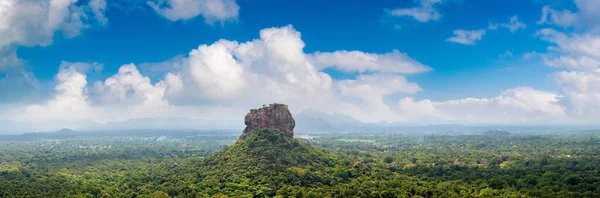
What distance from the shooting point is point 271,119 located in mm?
78625

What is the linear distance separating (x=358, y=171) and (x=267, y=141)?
17638 millimetres

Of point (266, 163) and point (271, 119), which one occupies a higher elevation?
point (271, 119)

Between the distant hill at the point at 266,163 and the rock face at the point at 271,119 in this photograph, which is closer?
the distant hill at the point at 266,163

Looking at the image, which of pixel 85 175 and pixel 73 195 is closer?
pixel 73 195

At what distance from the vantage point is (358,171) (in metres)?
63.9

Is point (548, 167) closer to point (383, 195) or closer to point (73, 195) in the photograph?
point (383, 195)

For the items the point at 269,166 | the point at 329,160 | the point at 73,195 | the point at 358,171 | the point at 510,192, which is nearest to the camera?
the point at 510,192

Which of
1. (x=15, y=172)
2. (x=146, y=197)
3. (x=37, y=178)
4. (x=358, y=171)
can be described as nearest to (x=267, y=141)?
(x=358, y=171)

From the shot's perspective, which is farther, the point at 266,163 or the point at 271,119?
the point at 271,119

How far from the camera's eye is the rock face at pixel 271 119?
78.3 meters

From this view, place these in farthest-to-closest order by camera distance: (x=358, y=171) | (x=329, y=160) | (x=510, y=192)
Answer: (x=329, y=160) → (x=358, y=171) → (x=510, y=192)

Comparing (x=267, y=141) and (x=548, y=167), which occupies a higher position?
(x=267, y=141)

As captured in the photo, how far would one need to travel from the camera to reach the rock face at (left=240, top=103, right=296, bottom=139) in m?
78.3

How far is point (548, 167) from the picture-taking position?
65125 mm
